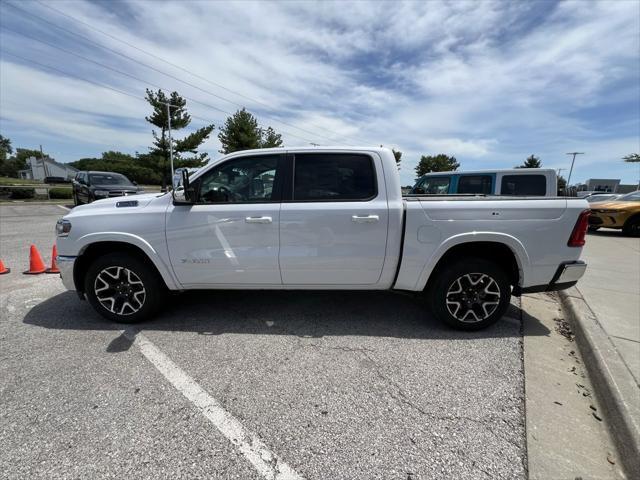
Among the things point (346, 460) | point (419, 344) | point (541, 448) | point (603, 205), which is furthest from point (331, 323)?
point (603, 205)

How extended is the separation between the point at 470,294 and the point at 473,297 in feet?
0.14

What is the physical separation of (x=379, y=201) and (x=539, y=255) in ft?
5.57

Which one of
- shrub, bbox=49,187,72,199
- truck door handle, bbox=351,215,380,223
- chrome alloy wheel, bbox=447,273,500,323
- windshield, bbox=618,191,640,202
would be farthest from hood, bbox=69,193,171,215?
shrub, bbox=49,187,72,199

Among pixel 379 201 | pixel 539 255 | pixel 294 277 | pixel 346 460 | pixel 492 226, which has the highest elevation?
pixel 379 201

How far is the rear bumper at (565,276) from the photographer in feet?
10.9

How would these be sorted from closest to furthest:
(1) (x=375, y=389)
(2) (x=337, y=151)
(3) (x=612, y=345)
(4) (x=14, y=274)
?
1. (1) (x=375, y=389)
2. (3) (x=612, y=345)
3. (2) (x=337, y=151)
4. (4) (x=14, y=274)

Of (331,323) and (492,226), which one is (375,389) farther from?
(492,226)

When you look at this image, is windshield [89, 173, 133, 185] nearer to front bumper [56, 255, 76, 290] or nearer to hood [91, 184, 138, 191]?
hood [91, 184, 138, 191]

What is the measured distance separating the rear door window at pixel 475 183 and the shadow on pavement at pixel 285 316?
5.12m

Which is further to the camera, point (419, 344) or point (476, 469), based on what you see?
point (419, 344)

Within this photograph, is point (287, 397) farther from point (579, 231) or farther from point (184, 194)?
point (579, 231)

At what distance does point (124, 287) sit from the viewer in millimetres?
3580

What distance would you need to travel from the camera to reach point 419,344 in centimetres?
325

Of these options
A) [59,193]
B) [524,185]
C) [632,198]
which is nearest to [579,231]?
[524,185]
